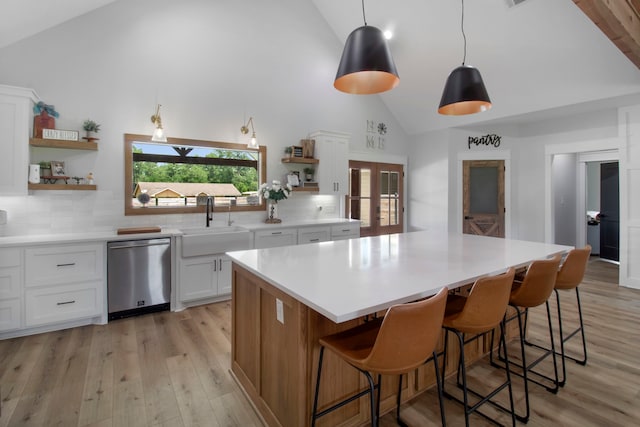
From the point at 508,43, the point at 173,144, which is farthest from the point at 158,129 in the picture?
the point at 508,43

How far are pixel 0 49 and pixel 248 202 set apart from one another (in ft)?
10.00

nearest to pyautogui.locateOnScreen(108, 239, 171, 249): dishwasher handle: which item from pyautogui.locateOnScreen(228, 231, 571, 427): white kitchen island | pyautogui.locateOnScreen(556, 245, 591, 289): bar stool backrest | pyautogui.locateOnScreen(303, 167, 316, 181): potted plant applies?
pyautogui.locateOnScreen(228, 231, 571, 427): white kitchen island

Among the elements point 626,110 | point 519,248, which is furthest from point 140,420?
point 626,110

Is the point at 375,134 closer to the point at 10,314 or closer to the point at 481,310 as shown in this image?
the point at 481,310

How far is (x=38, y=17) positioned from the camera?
3.18 meters

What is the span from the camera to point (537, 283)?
2.08m

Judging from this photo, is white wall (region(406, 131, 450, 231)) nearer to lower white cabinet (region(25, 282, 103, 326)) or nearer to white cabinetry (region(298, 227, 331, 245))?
white cabinetry (region(298, 227, 331, 245))

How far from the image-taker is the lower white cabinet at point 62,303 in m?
3.03

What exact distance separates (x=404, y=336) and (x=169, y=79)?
13.9 ft

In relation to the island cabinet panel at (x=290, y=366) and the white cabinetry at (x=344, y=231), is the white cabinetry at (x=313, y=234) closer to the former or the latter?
the white cabinetry at (x=344, y=231)

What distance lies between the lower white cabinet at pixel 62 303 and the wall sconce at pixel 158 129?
1744 mm

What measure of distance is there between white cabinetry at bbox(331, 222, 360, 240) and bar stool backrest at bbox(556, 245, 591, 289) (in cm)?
309

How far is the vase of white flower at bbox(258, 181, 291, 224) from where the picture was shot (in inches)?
184

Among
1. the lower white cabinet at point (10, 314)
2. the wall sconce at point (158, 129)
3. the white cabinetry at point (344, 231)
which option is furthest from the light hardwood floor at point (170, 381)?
the white cabinetry at point (344, 231)
